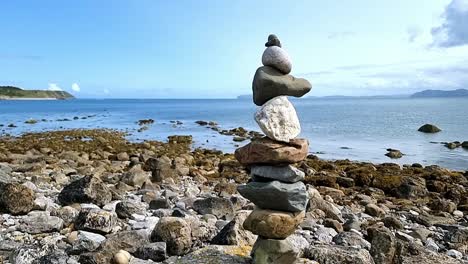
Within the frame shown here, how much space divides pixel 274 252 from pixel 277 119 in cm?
184

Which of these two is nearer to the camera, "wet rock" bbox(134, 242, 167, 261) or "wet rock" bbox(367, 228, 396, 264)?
"wet rock" bbox(134, 242, 167, 261)

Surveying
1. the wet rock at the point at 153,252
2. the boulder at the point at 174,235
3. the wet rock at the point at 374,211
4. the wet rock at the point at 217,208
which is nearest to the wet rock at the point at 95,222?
the boulder at the point at 174,235

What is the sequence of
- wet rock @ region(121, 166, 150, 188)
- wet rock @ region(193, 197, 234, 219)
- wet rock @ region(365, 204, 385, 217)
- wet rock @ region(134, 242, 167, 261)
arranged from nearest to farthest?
wet rock @ region(134, 242, 167, 261)
wet rock @ region(193, 197, 234, 219)
wet rock @ region(365, 204, 385, 217)
wet rock @ region(121, 166, 150, 188)

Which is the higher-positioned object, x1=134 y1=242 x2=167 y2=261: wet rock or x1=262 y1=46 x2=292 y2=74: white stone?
x1=262 y1=46 x2=292 y2=74: white stone

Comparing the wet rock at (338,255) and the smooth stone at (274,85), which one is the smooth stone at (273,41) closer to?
the smooth stone at (274,85)

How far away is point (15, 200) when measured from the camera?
9.13 meters

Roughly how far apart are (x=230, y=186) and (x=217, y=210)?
175 inches

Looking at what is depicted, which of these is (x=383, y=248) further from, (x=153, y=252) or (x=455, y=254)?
(x=153, y=252)

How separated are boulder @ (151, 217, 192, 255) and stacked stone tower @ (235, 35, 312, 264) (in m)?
1.83

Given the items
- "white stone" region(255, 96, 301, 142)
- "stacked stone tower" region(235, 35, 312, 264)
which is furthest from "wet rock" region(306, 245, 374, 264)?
"white stone" region(255, 96, 301, 142)

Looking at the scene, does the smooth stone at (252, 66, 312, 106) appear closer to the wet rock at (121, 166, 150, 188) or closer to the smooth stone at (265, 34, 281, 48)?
the smooth stone at (265, 34, 281, 48)

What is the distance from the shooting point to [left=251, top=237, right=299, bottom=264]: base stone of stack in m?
6.05

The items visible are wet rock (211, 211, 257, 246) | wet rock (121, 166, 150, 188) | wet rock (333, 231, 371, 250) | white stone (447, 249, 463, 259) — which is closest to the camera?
wet rock (211, 211, 257, 246)

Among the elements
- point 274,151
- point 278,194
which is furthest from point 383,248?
point 274,151
